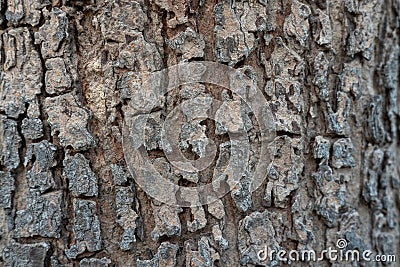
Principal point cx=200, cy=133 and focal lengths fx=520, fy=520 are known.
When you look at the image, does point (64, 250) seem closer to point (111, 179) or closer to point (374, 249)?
point (111, 179)

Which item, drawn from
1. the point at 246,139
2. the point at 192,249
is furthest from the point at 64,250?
the point at 246,139

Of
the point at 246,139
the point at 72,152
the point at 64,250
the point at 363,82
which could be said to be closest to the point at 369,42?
the point at 363,82

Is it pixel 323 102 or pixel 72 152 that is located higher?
pixel 323 102

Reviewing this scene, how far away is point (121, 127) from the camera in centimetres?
119

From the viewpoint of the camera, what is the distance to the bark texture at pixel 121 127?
46.7 inches

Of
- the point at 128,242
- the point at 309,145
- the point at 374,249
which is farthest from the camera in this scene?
the point at 374,249

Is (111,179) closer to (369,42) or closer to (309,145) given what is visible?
(309,145)

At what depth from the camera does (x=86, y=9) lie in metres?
1.20

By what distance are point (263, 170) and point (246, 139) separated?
0.09 m

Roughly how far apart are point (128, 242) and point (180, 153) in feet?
0.77

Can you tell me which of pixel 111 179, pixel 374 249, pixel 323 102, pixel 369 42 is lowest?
pixel 374 249

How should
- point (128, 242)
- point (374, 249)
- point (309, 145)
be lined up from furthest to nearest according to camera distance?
1. point (374, 249)
2. point (309, 145)
3. point (128, 242)

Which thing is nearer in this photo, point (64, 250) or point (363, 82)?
point (64, 250)

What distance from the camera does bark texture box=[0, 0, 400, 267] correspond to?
1187 mm
